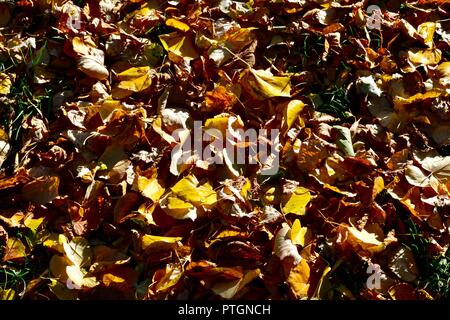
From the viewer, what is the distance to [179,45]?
94.5 inches

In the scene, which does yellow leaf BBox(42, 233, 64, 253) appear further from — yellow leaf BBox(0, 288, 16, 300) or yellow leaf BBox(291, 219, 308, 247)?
yellow leaf BBox(291, 219, 308, 247)

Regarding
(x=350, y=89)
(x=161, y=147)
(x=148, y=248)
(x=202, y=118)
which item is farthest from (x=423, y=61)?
(x=148, y=248)

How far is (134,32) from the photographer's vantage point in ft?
8.07

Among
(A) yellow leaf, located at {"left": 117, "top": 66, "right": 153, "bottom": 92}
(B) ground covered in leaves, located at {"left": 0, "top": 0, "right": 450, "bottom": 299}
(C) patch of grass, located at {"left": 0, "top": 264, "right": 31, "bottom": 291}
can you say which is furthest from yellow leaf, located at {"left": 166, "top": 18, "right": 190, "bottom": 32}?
(C) patch of grass, located at {"left": 0, "top": 264, "right": 31, "bottom": 291}

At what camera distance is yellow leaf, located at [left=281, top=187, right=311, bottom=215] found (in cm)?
208

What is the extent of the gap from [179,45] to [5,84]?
0.70 metres

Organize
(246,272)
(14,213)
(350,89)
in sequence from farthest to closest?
(350,89), (14,213), (246,272)

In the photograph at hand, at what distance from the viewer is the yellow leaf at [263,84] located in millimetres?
2266

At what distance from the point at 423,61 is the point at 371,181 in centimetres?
59

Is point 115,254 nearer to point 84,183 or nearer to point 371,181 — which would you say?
point 84,183

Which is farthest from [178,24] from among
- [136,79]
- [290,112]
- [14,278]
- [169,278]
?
[14,278]

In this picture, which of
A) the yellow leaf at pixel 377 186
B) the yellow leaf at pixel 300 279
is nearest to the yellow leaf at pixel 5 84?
the yellow leaf at pixel 300 279

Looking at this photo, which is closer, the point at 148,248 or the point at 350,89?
the point at 148,248

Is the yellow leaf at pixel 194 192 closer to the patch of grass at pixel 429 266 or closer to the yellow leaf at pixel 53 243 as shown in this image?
the yellow leaf at pixel 53 243
